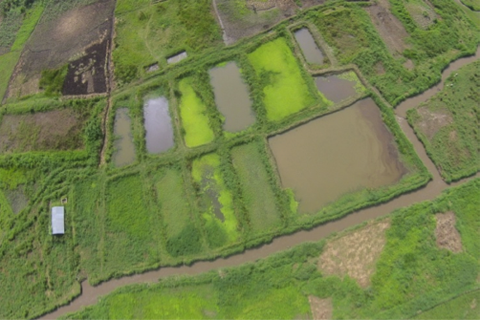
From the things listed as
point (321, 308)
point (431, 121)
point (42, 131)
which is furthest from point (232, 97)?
point (321, 308)

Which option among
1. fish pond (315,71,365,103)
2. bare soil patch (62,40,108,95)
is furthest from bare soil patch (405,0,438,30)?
bare soil patch (62,40,108,95)

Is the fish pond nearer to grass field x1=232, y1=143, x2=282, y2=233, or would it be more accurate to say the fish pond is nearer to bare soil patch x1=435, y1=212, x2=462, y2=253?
grass field x1=232, y1=143, x2=282, y2=233

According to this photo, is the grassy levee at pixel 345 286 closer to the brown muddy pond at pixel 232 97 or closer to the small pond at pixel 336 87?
the small pond at pixel 336 87

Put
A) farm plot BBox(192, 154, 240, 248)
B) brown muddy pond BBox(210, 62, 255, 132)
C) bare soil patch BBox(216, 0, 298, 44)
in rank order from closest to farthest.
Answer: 1. farm plot BBox(192, 154, 240, 248)
2. brown muddy pond BBox(210, 62, 255, 132)
3. bare soil patch BBox(216, 0, 298, 44)

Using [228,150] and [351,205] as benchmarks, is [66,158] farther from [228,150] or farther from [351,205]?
[351,205]

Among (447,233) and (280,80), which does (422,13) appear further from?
(447,233)

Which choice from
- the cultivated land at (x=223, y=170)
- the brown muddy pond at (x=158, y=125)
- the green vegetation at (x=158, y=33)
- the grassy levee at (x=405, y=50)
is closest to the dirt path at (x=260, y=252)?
the cultivated land at (x=223, y=170)
